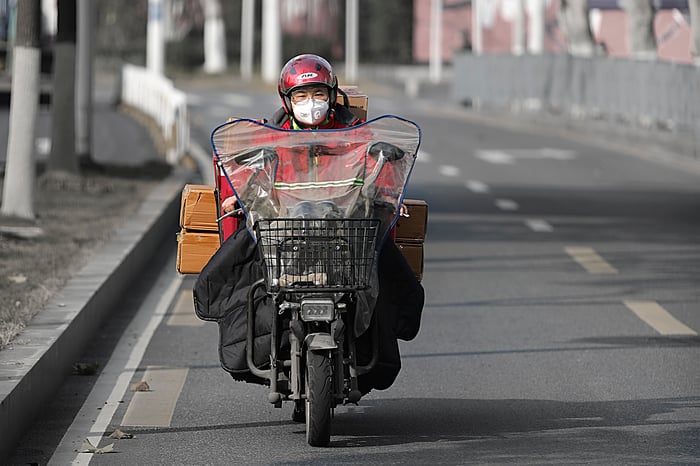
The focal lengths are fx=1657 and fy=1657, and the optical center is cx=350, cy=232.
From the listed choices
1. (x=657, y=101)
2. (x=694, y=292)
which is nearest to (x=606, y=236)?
(x=694, y=292)

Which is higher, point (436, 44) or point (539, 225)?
point (436, 44)

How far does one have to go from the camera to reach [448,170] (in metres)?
26.2

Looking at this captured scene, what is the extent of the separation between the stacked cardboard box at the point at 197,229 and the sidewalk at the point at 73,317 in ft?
3.12

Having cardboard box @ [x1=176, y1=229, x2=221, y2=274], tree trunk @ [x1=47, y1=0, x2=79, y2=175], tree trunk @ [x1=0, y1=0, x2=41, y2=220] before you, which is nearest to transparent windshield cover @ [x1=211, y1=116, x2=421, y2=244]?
cardboard box @ [x1=176, y1=229, x2=221, y2=274]

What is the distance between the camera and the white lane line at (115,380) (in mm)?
7625

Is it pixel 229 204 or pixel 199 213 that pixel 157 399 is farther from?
pixel 229 204

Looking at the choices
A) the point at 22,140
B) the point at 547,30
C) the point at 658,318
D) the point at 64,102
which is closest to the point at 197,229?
the point at 658,318

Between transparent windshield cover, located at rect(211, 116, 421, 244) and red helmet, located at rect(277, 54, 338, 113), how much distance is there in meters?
0.35

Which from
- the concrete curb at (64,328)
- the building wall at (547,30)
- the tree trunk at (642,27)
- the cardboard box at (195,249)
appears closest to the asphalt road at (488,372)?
the concrete curb at (64,328)

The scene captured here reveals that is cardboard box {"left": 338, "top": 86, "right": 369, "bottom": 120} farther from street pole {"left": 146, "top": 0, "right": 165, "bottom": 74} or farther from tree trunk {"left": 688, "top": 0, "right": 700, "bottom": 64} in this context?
street pole {"left": 146, "top": 0, "right": 165, "bottom": 74}

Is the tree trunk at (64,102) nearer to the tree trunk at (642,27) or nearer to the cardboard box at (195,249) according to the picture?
the cardboard box at (195,249)

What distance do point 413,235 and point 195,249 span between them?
1057 mm

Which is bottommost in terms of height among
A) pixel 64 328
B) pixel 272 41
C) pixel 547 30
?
pixel 64 328

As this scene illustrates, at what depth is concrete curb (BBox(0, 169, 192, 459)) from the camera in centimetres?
766
